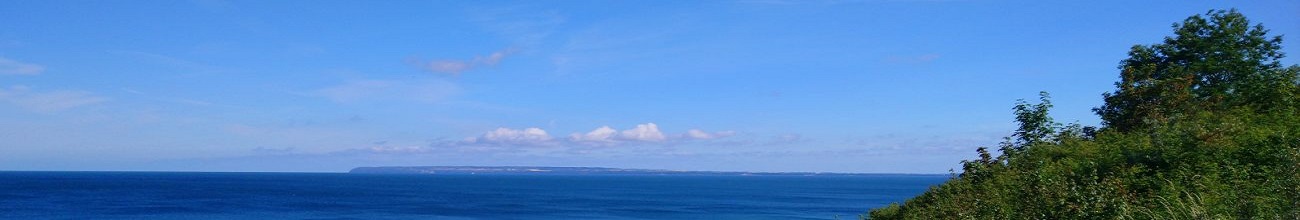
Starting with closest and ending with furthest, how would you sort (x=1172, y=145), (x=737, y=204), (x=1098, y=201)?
(x=1098, y=201), (x=1172, y=145), (x=737, y=204)

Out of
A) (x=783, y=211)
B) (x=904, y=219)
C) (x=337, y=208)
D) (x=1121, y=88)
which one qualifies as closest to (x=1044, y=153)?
(x=904, y=219)

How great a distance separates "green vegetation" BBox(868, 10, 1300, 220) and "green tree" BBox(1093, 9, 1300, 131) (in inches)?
1.9

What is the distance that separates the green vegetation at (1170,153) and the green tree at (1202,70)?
5 centimetres

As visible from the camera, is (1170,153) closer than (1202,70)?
Yes

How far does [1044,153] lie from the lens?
2766 centimetres

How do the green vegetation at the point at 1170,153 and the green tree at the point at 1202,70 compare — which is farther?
the green tree at the point at 1202,70

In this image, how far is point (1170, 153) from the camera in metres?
20.5

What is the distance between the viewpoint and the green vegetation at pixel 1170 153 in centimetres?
1462

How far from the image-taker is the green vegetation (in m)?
14.6

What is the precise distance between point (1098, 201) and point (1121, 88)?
72.5ft

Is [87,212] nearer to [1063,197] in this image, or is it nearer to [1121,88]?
[1121,88]

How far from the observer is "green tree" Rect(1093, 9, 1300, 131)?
3073 cm

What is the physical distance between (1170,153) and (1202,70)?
17836 mm

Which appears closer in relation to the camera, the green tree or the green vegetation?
→ the green vegetation
